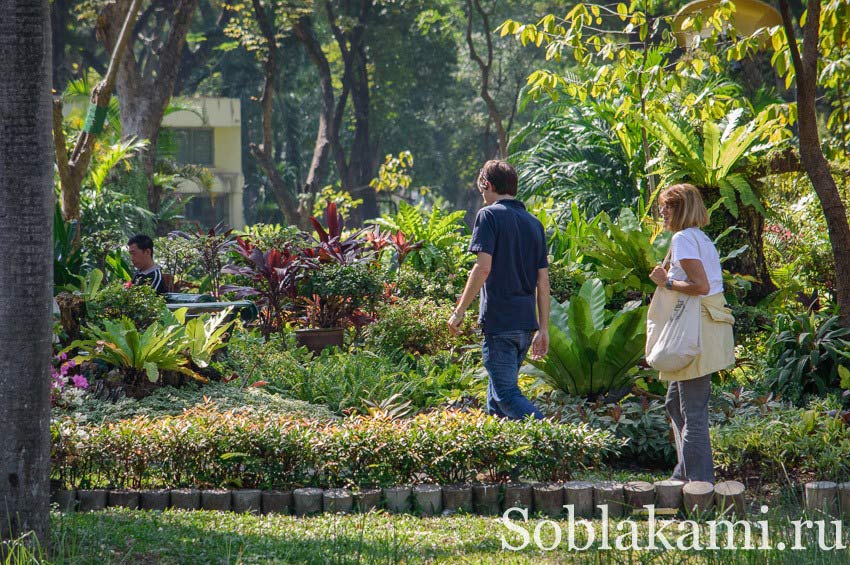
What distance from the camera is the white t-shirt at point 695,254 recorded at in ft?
18.0

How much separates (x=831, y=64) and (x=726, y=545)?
161 inches

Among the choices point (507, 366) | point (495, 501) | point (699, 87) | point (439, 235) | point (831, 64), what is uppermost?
point (699, 87)

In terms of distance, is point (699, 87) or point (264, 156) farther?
point (264, 156)

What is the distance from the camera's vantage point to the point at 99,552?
13.8 feet

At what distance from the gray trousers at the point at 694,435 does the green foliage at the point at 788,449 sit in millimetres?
442

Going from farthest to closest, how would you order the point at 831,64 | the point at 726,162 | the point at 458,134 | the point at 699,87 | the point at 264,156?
1. the point at 458,134
2. the point at 264,156
3. the point at 699,87
4. the point at 726,162
5. the point at 831,64

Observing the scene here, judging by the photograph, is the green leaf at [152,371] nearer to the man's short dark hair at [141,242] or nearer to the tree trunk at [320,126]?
the man's short dark hair at [141,242]

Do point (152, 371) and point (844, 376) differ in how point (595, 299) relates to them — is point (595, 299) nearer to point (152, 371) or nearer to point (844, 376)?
point (844, 376)

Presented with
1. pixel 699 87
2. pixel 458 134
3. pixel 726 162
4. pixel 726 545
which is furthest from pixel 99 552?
→ pixel 458 134

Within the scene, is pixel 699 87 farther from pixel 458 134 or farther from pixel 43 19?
pixel 458 134

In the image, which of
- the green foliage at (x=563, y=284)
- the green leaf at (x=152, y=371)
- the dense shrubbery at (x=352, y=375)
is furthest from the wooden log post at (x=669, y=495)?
the green foliage at (x=563, y=284)

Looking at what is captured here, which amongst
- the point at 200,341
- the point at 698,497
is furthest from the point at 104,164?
the point at 698,497

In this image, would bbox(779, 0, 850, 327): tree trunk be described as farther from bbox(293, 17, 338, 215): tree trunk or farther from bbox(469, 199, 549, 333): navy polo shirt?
bbox(293, 17, 338, 215): tree trunk

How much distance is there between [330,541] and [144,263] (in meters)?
5.89
